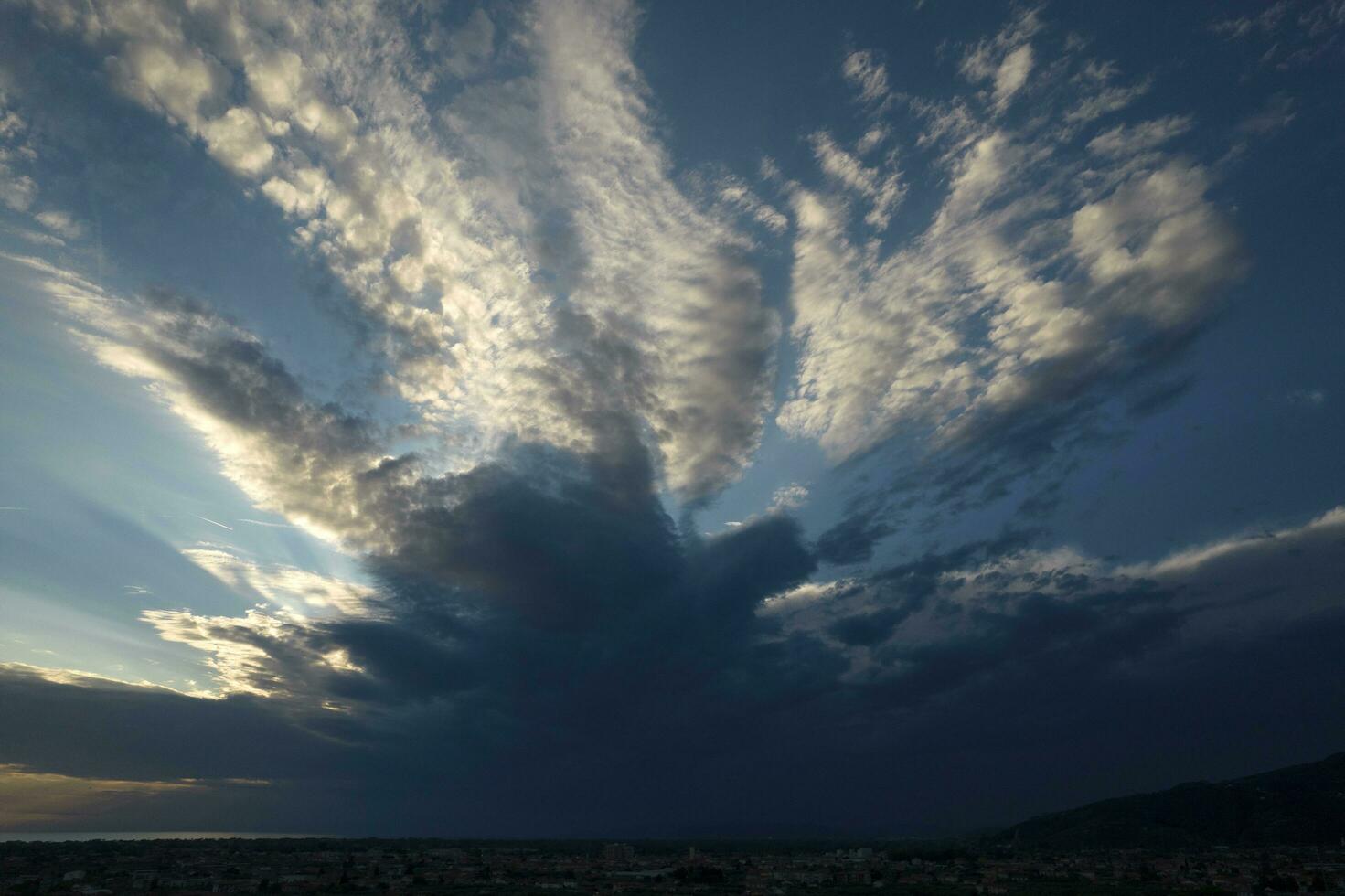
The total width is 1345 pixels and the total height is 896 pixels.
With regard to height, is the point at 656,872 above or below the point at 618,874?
above

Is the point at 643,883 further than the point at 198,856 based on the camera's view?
No

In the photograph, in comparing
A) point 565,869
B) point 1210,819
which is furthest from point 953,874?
point 1210,819

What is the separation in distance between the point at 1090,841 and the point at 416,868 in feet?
608

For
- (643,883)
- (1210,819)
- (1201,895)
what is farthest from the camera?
(1210,819)

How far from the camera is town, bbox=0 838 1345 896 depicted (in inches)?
3113

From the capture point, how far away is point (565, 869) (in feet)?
355

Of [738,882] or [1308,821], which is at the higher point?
[1308,821]

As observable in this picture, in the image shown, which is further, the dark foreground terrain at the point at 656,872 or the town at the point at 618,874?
the dark foreground terrain at the point at 656,872

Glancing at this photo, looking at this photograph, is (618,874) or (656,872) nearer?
(618,874)

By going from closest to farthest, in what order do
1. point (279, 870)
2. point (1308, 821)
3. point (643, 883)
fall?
point (643, 883) < point (279, 870) < point (1308, 821)

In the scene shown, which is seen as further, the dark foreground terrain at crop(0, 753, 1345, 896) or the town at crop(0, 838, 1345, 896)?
the dark foreground terrain at crop(0, 753, 1345, 896)

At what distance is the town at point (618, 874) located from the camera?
3113 inches

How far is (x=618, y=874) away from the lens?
4065 inches

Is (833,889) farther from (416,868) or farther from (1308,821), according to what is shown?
(1308,821)
